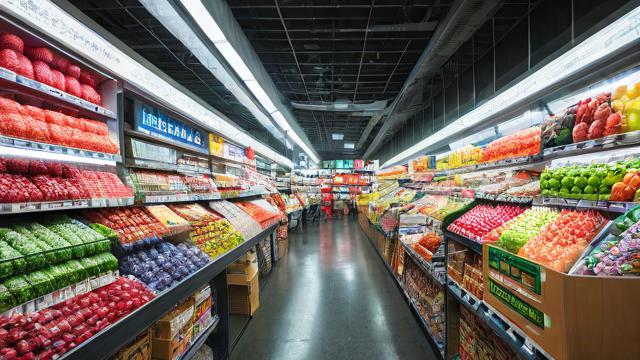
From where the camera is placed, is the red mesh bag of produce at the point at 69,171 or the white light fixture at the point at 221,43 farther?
the white light fixture at the point at 221,43

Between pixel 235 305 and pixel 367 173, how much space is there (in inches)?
675

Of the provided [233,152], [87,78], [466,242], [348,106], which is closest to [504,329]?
[466,242]

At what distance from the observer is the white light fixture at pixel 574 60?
1.73 m

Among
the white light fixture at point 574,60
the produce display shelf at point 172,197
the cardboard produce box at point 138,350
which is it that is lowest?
the cardboard produce box at point 138,350

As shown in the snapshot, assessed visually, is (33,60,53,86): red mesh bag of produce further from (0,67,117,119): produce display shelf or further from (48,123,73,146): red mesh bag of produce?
(48,123,73,146): red mesh bag of produce

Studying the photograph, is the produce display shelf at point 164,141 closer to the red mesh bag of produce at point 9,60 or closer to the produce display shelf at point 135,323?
the red mesh bag of produce at point 9,60

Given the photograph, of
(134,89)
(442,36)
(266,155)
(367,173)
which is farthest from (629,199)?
(367,173)

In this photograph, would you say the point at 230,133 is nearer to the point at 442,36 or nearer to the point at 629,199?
the point at 442,36

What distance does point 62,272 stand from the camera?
51.6 inches

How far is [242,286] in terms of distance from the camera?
359 cm

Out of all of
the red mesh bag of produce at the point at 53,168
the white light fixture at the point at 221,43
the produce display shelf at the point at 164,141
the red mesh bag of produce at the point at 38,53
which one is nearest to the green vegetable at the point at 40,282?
the red mesh bag of produce at the point at 53,168

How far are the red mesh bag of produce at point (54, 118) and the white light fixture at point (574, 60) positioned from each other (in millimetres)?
3239

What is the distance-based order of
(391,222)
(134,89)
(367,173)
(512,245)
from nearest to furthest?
(512,245) < (134,89) < (391,222) < (367,173)

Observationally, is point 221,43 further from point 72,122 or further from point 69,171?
point 69,171
